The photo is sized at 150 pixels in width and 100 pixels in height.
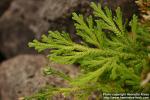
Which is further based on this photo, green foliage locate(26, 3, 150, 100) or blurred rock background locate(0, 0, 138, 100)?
blurred rock background locate(0, 0, 138, 100)

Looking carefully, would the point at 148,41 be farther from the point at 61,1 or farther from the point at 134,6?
the point at 61,1

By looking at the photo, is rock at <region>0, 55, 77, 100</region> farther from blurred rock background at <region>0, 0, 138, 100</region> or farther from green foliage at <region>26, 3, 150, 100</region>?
green foliage at <region>26, 3, 150, 100</region>

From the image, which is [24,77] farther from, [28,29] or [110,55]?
[110,55]

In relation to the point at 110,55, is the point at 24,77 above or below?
below

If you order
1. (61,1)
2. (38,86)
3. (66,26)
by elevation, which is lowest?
(38,86)

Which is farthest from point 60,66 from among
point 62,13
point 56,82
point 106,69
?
point 106,69

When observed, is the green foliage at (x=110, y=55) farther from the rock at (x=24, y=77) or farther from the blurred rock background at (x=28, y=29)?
the rock at (x=24, y=77)

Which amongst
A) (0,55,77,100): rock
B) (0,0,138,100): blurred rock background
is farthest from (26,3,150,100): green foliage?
(0,55,77,100): rock

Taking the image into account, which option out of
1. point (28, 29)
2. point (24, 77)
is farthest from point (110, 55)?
point (28, 29)
